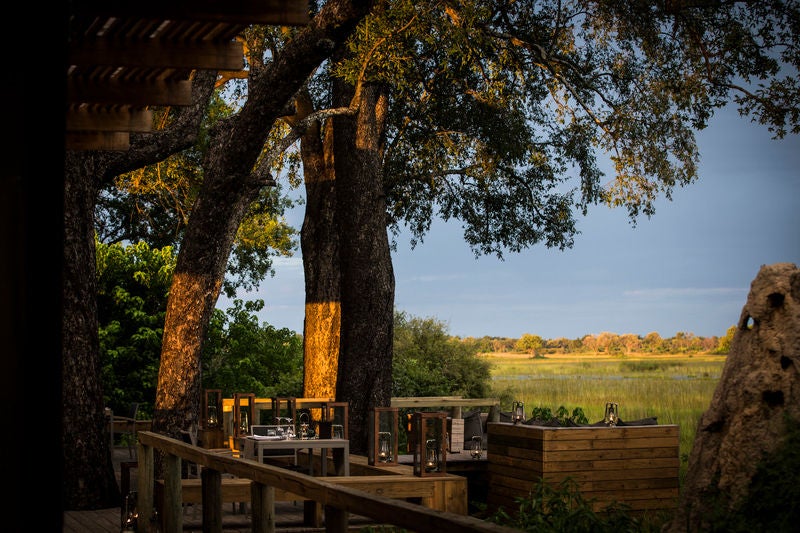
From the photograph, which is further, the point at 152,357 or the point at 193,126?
the point at 152,357

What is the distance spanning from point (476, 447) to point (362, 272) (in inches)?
144

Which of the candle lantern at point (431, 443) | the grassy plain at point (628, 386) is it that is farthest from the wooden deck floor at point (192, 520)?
the grassy plain at point (628, 386)

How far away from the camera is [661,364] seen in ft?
158

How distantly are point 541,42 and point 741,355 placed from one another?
11.2m

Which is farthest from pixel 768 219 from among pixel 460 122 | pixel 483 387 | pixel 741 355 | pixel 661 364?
pixel 741 355

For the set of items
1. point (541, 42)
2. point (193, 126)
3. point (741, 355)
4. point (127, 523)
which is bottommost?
point (127, 523)

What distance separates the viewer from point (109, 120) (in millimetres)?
6754

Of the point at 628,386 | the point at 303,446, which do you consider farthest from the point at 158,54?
the point at 628,386

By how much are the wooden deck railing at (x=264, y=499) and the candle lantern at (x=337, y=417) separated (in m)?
2.44

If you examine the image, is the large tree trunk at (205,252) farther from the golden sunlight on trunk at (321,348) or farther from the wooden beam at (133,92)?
the wooden beam at (133,92)

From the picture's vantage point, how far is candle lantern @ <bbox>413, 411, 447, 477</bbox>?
10.1 m

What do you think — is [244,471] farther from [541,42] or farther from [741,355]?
Answer: [541,42]

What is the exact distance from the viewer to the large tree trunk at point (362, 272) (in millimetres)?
15703

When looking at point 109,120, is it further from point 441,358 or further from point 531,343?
point 531,343
